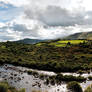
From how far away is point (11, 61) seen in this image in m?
65.7

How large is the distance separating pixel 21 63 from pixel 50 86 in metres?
30.4

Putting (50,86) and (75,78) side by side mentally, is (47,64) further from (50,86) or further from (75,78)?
(50,86)

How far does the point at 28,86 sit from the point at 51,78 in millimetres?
10244

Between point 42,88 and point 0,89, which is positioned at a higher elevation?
point 0,89

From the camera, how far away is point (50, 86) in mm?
34719

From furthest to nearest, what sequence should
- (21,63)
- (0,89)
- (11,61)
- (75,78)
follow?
1. (11,61)
2. (21,63)
3. (75,78)
4. (0,89)

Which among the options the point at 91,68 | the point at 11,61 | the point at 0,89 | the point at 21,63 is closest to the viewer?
the point at 0,89

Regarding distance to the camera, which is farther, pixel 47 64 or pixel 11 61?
pixel 11 61

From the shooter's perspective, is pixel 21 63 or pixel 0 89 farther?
pixel 21 63

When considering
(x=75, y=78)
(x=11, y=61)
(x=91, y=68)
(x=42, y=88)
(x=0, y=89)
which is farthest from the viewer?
(x=11, y=61)

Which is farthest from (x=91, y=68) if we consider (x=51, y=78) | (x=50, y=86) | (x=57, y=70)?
(x=50, y=86)

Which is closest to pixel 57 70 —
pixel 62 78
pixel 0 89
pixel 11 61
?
pixel 62 78

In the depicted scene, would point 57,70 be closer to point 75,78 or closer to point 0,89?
point 75,78

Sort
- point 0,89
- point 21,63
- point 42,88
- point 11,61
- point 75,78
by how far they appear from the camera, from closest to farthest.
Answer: point 0,89 → point 42,88 → point 75,78 → point 21,63 → point 11,61
